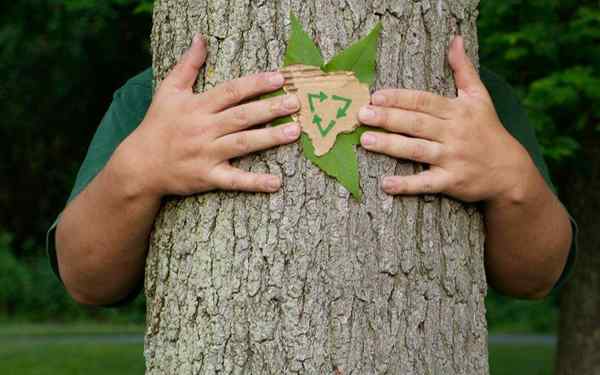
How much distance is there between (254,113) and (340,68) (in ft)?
0.67

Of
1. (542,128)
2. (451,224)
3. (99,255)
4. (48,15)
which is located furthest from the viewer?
(48,15)

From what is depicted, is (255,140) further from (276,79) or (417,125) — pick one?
(417,125)

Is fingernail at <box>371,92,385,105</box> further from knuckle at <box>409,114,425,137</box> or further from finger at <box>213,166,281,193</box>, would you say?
finger at <box>213,166,281,193</box>

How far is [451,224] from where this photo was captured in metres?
2.11

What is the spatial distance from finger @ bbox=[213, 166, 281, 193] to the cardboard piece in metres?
0.11

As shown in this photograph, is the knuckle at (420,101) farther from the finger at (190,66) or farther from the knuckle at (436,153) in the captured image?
the finger at (190,66)

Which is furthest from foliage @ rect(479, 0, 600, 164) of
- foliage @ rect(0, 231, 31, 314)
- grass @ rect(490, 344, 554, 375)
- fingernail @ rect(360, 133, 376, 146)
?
foliage @ rect(0, 231, 31, 314)

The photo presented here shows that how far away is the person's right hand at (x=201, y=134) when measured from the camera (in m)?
1.98

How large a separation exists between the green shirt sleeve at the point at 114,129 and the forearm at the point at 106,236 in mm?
107

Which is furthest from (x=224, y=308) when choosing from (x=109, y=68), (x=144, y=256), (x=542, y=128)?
(x=109, y=68)

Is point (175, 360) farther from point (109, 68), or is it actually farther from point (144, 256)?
point (109, 68)

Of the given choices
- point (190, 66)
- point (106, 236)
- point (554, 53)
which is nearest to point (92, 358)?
point (554, 53)

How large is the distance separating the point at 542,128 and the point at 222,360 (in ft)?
14.1

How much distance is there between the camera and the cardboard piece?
1.98 metres
